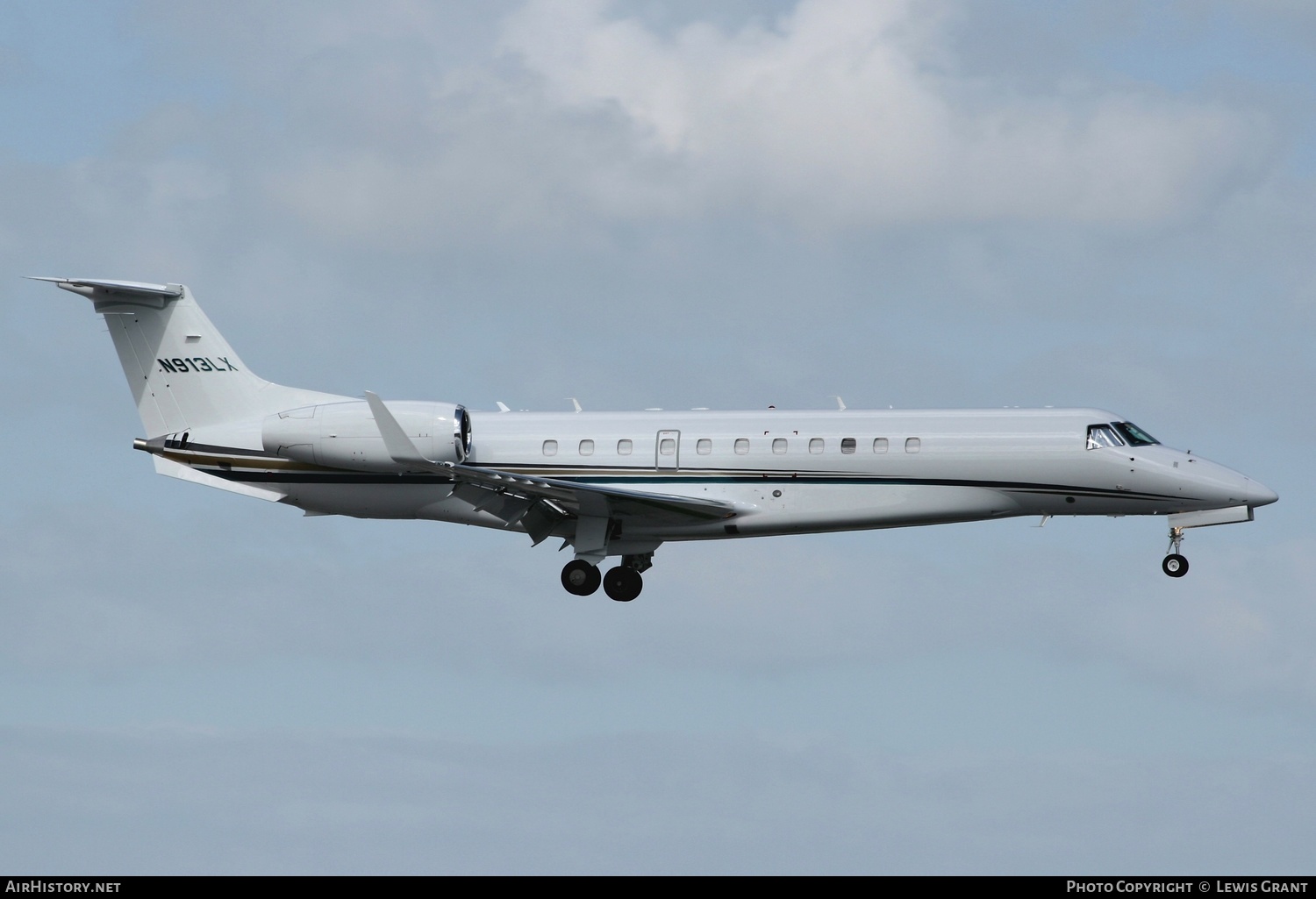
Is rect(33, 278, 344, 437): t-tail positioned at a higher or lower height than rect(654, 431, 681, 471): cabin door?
higher

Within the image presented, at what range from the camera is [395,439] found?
→ 1089 inches

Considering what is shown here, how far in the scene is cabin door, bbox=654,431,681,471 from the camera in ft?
98.2

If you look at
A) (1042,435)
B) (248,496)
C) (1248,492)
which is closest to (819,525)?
(1042,435)

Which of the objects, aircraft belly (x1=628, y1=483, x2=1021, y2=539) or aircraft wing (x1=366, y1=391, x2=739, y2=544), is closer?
aircraft wing (x1=366, y1=391, x2=739, y2=544)

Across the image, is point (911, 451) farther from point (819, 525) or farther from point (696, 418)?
point (696, 418)

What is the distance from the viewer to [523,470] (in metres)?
30.5

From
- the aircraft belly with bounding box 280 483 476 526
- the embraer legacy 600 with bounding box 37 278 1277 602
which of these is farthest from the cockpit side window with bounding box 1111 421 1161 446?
the aircraft belly with bounding box 280 483 476 526

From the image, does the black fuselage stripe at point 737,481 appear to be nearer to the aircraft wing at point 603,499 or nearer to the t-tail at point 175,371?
the aircraft wing at point 603,499

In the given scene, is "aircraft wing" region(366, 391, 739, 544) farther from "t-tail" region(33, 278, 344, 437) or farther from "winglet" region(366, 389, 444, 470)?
"t-tail" region(33, 278, 344, 437)

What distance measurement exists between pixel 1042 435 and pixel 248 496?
1546 centimetres

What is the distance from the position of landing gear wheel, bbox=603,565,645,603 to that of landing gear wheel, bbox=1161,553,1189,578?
10042 millimetres

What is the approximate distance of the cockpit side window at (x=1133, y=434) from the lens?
94.5 ft

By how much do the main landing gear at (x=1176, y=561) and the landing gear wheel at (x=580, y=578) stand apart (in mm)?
10542

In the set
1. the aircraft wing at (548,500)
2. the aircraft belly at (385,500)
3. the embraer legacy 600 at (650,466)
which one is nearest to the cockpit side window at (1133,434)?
the embraer legacy 600 at (650,466)
